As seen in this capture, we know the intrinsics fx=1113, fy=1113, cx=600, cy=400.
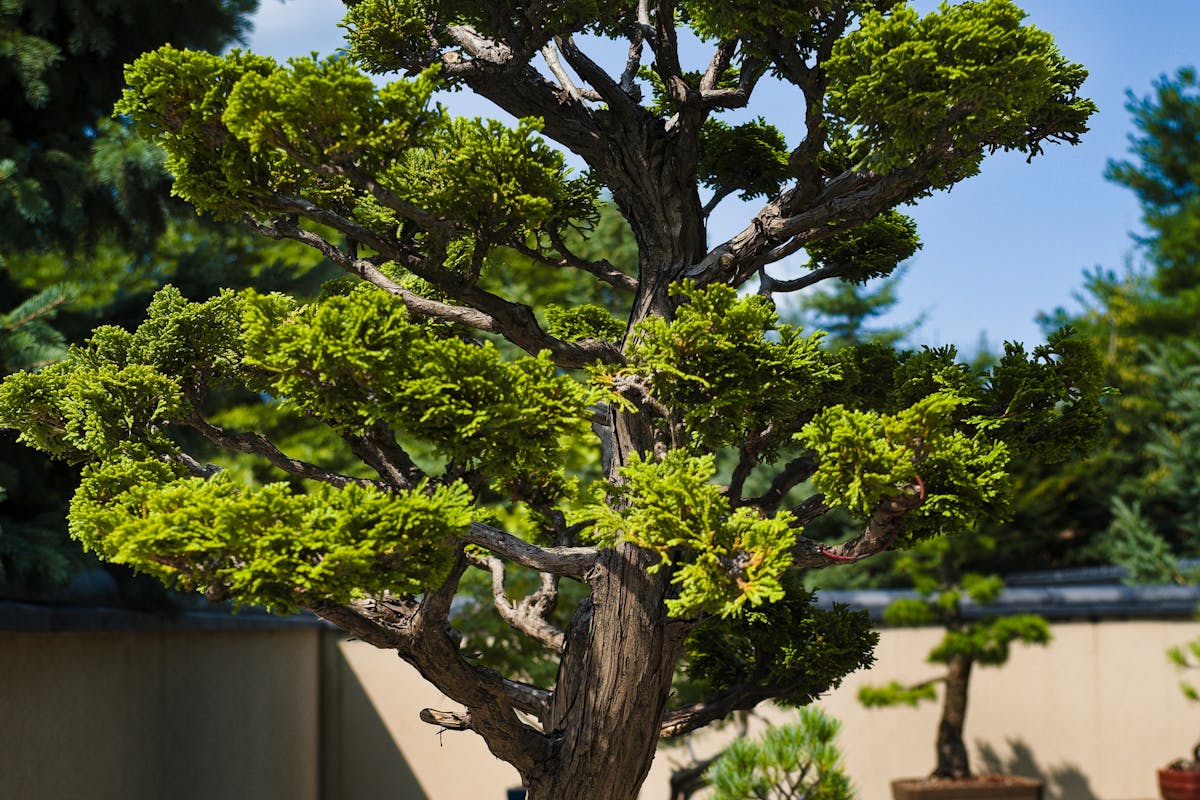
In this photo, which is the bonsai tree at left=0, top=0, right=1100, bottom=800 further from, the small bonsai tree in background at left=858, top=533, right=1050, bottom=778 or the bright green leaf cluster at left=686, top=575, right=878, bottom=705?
the small bonsai tree in background at left=858, top=533, right=1050, bottom=778

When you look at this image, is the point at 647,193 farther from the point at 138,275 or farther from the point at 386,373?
the point at 138,275

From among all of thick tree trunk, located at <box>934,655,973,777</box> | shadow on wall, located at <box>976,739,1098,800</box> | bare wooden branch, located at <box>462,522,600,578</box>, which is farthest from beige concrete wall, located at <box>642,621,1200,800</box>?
bare wooden branch, located at <box>462,522,600,578</box>

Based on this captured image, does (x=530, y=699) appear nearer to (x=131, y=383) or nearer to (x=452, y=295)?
(x=452, y=295)

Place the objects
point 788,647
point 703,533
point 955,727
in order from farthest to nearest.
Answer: point 955,727 < point 788,647 < point 703,533

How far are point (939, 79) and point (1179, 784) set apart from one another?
5.23 metres

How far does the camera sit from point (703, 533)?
2.12 metres

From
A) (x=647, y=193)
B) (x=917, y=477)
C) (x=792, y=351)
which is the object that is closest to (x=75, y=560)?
(x=647, y=193)

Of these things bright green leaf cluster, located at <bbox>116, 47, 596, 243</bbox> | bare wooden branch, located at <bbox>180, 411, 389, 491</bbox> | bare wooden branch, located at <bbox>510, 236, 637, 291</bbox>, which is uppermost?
bright green leaf cluster, located at <bbox>116, 47, 596, 243</bbox>

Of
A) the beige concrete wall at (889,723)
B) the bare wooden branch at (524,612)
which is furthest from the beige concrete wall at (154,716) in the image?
the bare wooden branch at (524,612)

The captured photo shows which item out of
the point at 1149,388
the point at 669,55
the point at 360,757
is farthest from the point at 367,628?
the point at 1149,388

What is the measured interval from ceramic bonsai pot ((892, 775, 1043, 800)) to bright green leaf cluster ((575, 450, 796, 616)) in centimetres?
447

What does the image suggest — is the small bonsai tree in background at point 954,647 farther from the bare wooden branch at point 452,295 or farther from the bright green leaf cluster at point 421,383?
the bright green leaf cluster at point 421,383

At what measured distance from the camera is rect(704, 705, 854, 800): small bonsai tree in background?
4.20 metres

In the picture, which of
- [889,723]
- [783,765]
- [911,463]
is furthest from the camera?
[889,723]
